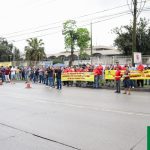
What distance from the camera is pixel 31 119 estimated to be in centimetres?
981

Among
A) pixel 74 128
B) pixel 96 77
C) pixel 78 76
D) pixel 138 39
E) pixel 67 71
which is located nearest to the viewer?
pixel 74 128

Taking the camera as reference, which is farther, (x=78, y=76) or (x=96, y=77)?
(x=78, y=76)

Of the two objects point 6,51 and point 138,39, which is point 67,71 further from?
point 6,51

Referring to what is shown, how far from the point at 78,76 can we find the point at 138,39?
24.5 metres

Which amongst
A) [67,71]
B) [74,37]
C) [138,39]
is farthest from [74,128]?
[74,37]

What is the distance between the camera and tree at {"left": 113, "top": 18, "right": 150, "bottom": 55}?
154 ft

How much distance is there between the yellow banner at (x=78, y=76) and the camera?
78.7 feet

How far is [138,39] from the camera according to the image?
154 feet

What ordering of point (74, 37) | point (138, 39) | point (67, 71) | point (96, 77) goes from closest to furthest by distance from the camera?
point (96, 77) < point (67, 71) < point (138, 39) < point (74, 37)

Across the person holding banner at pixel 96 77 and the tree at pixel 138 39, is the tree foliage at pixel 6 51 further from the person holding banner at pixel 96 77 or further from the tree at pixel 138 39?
the person holding banner at pixel 96 77

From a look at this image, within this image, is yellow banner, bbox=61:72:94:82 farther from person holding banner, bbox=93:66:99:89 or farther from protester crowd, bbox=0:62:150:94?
person holding banner, bbox=93:66:99:89

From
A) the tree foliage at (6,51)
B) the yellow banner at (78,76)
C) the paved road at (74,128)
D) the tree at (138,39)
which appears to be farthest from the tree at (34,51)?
the paved road at (74,128)

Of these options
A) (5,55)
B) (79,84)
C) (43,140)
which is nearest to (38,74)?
(79,84)

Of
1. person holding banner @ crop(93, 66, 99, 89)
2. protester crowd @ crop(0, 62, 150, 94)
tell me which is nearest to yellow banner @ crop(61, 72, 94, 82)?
protester crowd @ crop(0, 62, 150, 94)
